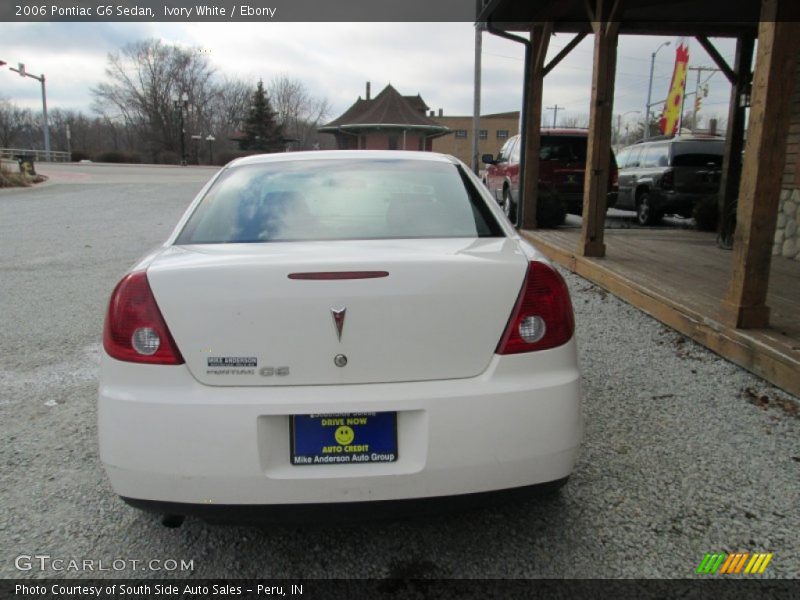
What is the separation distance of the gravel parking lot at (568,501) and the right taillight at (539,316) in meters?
0.61

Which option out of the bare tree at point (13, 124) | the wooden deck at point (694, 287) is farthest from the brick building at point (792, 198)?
the bare tree at point (13, 124)

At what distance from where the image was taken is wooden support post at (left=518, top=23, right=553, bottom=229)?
32.3 feet

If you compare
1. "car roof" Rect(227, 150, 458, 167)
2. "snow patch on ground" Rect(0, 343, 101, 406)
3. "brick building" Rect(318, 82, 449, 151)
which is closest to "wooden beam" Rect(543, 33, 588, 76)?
"car roof" Rect(227, 150, 458, 167)

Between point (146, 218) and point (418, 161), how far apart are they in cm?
1290

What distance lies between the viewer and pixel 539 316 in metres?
2.17

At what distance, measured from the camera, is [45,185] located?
78.4 feet

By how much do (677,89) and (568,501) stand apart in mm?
37411

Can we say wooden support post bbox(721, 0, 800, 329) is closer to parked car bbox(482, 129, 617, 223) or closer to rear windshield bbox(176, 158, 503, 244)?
rear windshield bbox(176, 158, 503, 244)

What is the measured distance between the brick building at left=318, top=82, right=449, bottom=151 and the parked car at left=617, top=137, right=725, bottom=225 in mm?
34628

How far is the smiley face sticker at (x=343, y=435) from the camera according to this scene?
1.99 m

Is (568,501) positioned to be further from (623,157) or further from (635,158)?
(623,157)

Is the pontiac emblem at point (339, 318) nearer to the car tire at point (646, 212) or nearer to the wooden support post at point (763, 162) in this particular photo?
the wooden support post at point (763, 162)

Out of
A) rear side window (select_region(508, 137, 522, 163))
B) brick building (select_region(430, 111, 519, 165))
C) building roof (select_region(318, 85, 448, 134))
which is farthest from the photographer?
brick building (select_region(430, 111, 519, 165))

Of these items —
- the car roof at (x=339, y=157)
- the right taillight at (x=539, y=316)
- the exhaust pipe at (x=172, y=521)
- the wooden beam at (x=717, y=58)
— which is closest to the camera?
the right taillight at (x=539, y=316)
